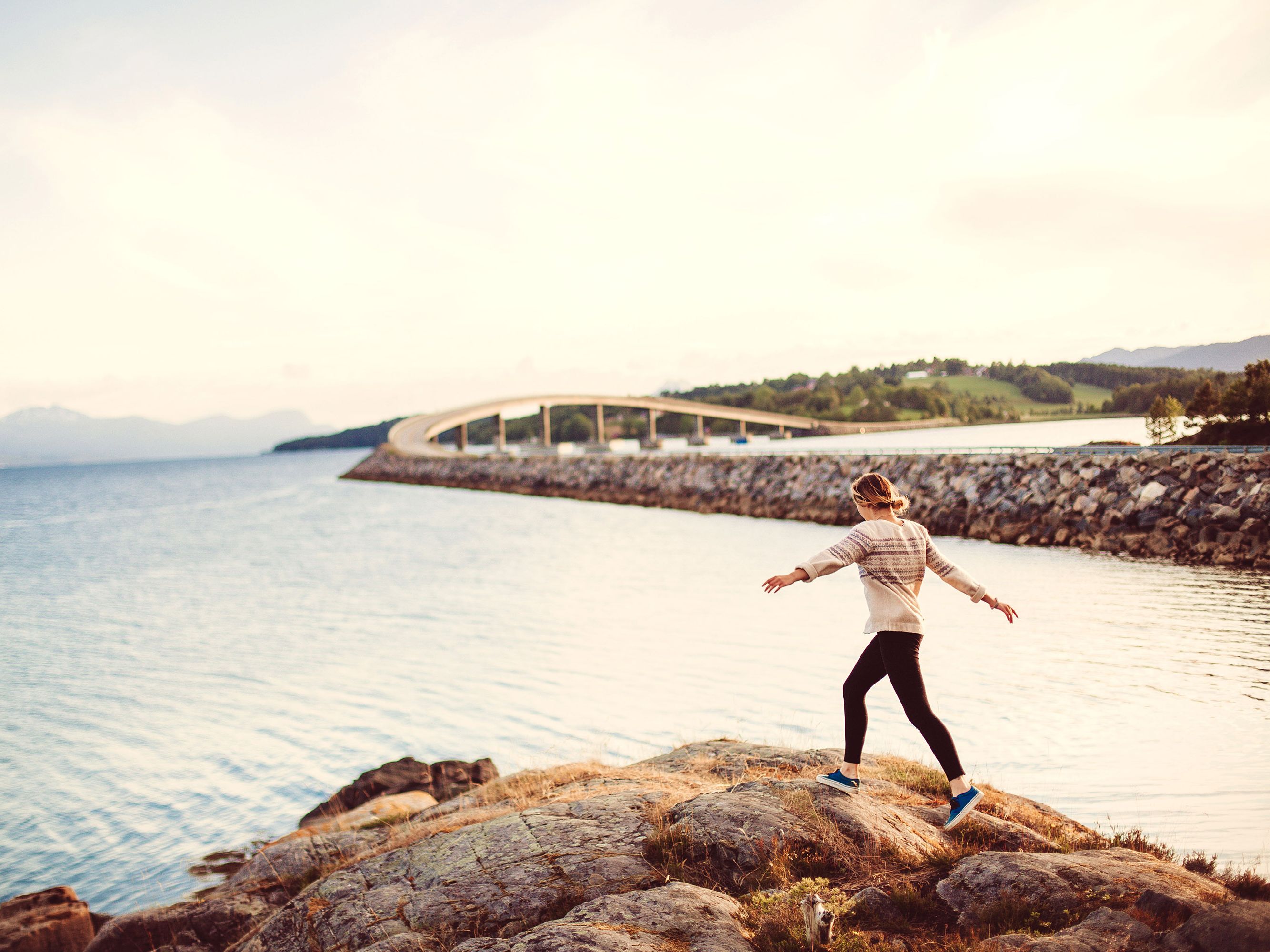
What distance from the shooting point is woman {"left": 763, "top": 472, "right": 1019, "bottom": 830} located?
455cm

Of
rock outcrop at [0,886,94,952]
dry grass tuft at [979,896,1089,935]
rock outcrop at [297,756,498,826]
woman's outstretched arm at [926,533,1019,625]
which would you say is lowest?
rock outcrop at [0,886,94,952]

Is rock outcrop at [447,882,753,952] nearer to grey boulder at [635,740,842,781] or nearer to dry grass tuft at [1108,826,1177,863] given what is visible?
grey boulder at [635,740,842,781]

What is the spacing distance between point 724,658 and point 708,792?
26.8 feet

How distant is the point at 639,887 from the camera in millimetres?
4359

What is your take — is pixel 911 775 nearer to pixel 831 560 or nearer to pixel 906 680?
pixel 906 680

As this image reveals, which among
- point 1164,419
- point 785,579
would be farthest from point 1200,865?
point 1164,419

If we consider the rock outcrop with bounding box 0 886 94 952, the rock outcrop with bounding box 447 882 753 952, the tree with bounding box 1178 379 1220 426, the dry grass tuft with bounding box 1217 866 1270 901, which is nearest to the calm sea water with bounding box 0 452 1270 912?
the rock outcrop with bounding box 0 886 94 952

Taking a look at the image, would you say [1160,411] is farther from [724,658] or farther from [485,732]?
[485,732]

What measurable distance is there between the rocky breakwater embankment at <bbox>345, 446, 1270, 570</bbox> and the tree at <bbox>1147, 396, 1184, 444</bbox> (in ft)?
27.3

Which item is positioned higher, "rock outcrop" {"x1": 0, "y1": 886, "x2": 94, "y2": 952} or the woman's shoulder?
the woman's shoulder

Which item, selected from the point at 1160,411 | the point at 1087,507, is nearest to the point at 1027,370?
the point at 1160,411

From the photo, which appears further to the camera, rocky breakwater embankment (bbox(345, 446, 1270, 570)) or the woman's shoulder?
rocky breakwater embankment (bbox(345, 446, 1270, 570))

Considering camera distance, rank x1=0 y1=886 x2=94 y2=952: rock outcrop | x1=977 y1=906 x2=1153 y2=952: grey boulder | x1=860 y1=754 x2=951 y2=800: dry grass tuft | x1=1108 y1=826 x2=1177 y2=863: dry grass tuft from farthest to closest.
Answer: x1=0 y1=886 x2=94 y2=952: rock outcrop < x1=860 y1=754 x2=951 y2=800: dry grass tuft < x1=1108 y1=826 x2=1177 y2=863: dry grass tuft < x1=977 y1=906 x2=1153 y2=952: grey boulder

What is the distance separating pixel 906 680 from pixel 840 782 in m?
1.02
